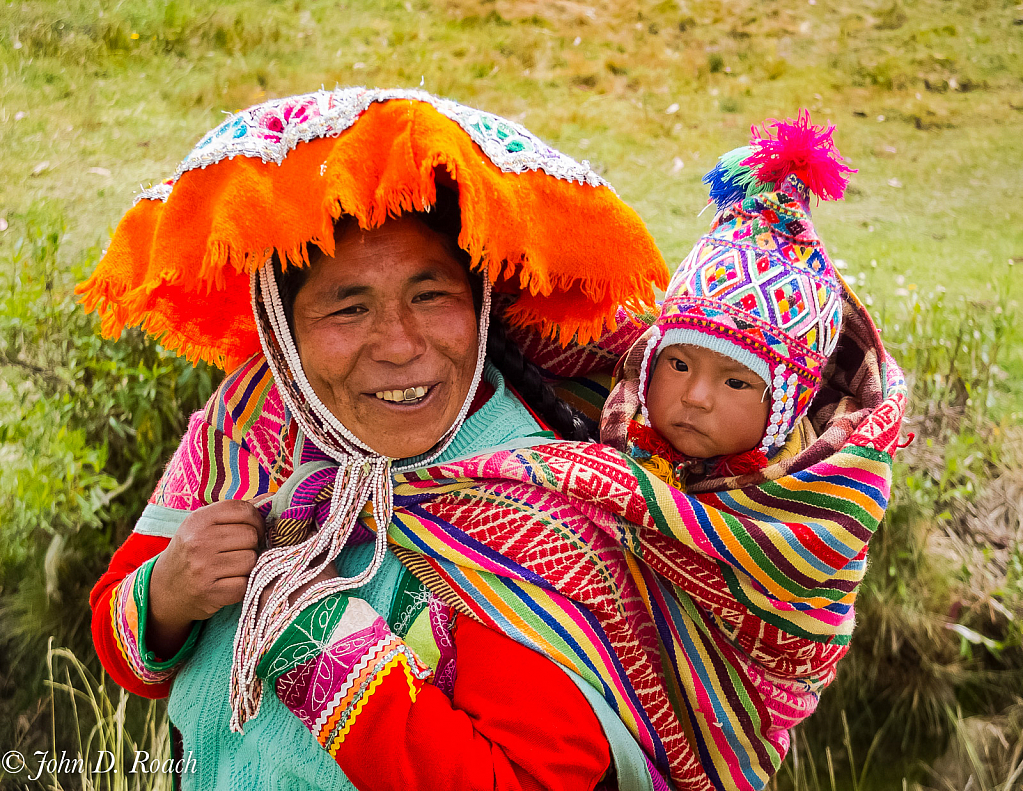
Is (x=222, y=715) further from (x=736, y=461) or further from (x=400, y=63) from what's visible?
(x=400, y=63)

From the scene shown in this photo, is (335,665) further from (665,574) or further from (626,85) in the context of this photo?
(626,85)

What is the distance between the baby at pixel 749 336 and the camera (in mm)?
2023

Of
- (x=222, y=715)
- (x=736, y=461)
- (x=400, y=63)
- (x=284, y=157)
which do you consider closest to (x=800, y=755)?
(x=736, y=461)

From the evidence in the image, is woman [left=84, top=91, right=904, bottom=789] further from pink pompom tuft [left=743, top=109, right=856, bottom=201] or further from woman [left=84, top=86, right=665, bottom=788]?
pink pompom tuft [left=743, top=109, right=856, bottom=201]

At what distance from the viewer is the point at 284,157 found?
1486 mm

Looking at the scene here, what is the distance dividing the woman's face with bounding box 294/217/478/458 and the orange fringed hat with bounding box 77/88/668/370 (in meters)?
0.13

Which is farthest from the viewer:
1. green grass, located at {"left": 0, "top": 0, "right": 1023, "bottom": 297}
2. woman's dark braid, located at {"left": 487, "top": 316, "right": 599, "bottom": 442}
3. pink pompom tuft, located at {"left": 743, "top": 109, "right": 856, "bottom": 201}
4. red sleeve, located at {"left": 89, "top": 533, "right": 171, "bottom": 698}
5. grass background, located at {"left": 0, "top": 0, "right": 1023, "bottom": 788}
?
green grass, located at {"left": 0, "top": 0, "right": 1023, "bottom": 297}

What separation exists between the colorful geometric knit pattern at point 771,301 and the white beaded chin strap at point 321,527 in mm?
544

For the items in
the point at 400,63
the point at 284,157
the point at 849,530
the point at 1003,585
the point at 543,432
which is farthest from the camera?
the point at 400,63

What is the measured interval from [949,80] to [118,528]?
17.5 feet

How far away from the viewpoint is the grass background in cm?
343

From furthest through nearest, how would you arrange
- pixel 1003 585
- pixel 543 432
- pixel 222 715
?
pixel 1003 585
pixel 543 432
pixel 222 715

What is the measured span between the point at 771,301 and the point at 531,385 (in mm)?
628

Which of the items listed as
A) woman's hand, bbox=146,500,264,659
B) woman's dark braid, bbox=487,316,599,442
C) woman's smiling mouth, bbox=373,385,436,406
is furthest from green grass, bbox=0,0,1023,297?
woman's hand, bbox=146,500,264,659
